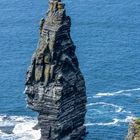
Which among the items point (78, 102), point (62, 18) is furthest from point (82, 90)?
point (62, 18)

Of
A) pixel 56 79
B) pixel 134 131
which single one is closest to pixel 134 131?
pixel 134 131

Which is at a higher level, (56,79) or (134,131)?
(56,79)

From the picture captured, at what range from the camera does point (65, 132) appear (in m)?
153

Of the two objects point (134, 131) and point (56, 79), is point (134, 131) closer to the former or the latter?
point (134, 131)

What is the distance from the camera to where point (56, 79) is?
490 ft

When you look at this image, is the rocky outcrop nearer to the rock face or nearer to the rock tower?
the rock tower

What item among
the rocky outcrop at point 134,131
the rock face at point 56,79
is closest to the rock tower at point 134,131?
the rocky outcrop at point 134,131

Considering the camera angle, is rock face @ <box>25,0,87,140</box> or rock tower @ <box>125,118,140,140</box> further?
rock face @ <box>25,0,87,140</box>

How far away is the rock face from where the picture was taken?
149 metres

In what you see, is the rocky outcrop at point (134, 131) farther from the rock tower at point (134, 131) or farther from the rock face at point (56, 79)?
the rock face at point (56, 79)

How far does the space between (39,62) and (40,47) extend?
243cm

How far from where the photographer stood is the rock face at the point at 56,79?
5854 inches

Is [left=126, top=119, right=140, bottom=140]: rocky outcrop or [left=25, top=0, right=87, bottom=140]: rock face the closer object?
[left=126, top=119, right=140, bottom=140]: rocky outcrop

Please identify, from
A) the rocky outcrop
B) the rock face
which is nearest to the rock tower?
the rocky outcrop
